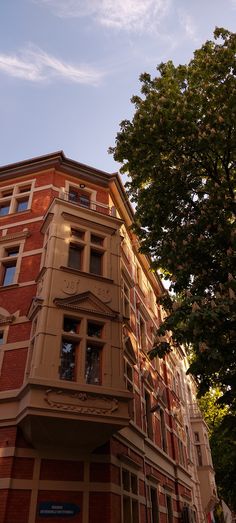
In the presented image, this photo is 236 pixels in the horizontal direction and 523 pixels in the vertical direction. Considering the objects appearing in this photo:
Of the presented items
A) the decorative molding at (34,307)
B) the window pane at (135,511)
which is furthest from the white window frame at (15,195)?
the window pane at (135,511)

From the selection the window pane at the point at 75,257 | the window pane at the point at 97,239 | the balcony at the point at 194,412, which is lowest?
the window pane at the point at 75,257

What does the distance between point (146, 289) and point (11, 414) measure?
569 inches

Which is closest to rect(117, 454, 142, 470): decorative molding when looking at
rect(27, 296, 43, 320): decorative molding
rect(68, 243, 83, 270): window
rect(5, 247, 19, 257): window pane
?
rect(27, 296, 43, 320): decorative molding

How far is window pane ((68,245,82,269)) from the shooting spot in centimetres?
1485

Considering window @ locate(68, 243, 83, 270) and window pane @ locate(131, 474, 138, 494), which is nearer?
window pane @ locate(131, 474, 138, 494)

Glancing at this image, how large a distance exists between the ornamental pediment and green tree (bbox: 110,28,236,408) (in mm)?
2277

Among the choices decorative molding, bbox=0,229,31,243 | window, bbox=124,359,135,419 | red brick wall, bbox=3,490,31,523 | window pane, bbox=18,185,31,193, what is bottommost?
red brick wall, bbox=3,490,31,523

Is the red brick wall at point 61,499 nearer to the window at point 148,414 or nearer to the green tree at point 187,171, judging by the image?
the green tree at point 187,171

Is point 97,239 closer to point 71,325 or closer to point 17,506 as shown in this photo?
point 71,325

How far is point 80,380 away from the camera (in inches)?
461

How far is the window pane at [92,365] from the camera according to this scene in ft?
40.5

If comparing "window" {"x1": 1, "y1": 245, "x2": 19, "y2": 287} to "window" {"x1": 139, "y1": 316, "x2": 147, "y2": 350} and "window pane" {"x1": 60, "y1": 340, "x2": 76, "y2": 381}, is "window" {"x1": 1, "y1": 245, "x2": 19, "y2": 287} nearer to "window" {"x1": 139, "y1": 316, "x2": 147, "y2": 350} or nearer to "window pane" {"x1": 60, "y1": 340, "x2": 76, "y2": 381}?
"window pane" {"x1": 60, "y1": 340, "x2": 76, "y2": 381}

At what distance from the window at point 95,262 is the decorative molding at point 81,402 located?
17.0 feet

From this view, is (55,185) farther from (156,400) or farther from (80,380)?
(156,400)
